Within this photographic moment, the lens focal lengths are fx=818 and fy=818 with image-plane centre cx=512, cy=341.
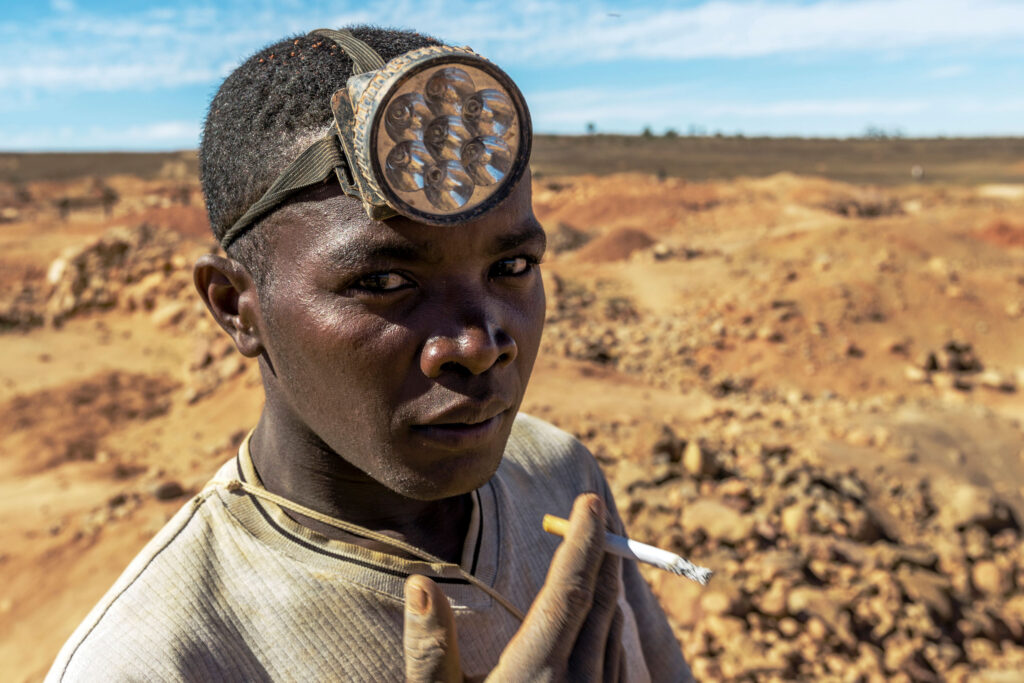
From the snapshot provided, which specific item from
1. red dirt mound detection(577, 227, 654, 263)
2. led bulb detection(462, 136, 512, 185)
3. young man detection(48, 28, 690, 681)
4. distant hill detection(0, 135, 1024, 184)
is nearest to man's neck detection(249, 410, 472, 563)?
young man detection(48, 28, 690, 681)

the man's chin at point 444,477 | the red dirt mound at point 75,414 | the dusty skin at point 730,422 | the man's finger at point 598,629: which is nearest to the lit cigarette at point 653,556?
the man's finger at point 598,629

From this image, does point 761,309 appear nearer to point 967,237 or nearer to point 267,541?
point 967,237

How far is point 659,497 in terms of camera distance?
14.4 ft

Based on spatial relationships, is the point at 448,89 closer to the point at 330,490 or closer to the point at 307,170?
the point at 307,170

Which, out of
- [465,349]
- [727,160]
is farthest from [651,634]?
[727,160]

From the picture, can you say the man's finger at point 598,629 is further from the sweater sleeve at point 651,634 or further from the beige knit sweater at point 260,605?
the sweater sleeve at point 651,634

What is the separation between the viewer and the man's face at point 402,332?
105 centimetres

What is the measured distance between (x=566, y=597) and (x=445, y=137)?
0.58 m

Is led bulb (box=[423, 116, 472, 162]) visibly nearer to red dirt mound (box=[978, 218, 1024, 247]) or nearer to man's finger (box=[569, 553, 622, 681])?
man's finger (box=[569, 553, 622, 681])

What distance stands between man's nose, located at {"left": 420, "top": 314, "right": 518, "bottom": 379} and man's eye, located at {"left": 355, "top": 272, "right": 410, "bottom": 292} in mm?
86

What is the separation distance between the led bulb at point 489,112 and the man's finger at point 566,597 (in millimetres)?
505

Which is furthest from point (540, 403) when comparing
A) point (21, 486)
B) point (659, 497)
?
point (21, 486)

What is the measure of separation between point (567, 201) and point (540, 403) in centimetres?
1438

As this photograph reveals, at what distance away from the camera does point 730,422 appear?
5.89 m
